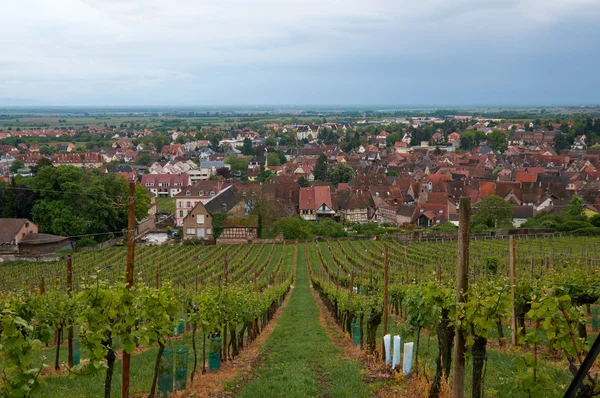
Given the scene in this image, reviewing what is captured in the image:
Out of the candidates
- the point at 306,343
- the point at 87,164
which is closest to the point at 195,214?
the point at 306,343

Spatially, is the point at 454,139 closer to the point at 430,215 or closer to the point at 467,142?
the point at 467,142

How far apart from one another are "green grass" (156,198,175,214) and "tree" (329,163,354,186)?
28.9m

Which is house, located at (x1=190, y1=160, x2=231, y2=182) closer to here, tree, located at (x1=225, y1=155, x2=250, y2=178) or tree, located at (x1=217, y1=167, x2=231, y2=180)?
tree, located at (x1=217, y1=167, x2=231, y2=180)

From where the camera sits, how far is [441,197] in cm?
6938

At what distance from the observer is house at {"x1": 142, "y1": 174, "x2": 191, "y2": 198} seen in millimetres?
98125

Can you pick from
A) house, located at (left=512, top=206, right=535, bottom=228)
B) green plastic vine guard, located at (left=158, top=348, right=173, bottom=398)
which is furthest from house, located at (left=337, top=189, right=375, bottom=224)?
green plastic vine guard, located at (left=158, top=348, right=173, bottom=398)

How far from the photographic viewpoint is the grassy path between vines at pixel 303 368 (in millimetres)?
10203

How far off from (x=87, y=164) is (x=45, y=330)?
119420mm

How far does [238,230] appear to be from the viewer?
188ft

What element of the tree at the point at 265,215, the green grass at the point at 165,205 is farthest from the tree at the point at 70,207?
the green grass at the point at 165,205

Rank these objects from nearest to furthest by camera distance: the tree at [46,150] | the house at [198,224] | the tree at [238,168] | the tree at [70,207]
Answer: the tree at [70,207] → the house at [198,224] → the tree at [238,168] → the tree at [46,150]

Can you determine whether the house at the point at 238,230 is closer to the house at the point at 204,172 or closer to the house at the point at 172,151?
the house at the point at 204,172

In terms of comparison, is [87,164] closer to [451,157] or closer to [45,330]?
[451,157]

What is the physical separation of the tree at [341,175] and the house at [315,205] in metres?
26.4
